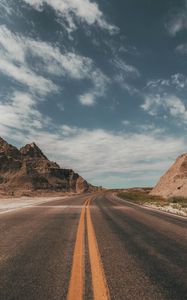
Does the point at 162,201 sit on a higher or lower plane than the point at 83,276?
higher

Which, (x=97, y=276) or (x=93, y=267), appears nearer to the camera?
(x=97, y=276)

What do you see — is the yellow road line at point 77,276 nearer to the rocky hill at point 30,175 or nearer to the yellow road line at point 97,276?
the yellow road line at point 97,276

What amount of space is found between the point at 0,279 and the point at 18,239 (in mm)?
3396

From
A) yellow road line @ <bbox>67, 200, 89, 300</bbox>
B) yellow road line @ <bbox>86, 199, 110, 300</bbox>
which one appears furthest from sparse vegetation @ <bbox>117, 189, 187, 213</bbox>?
yellow road line @ <bbox>67, 200, 89, 300</bbox>

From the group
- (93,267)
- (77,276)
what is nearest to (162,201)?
(93,267)

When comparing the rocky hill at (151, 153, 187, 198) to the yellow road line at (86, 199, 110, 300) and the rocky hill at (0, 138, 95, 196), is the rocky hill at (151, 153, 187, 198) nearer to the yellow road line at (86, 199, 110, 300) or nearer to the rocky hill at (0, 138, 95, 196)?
the yellow road line at (86, 199, 110, 300)

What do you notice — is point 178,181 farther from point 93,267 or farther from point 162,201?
point 93,267

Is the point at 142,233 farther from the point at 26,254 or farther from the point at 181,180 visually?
the point at 181,180

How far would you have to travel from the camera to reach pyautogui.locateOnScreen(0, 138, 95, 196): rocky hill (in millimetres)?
120262

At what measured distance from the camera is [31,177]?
125 meters

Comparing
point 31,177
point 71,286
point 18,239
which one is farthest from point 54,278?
point 31,177

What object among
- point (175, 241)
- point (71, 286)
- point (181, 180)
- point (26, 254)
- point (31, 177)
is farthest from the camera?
point (31, 177)

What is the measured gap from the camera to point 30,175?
413 ft

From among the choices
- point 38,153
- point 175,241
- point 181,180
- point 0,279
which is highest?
point 38,153
